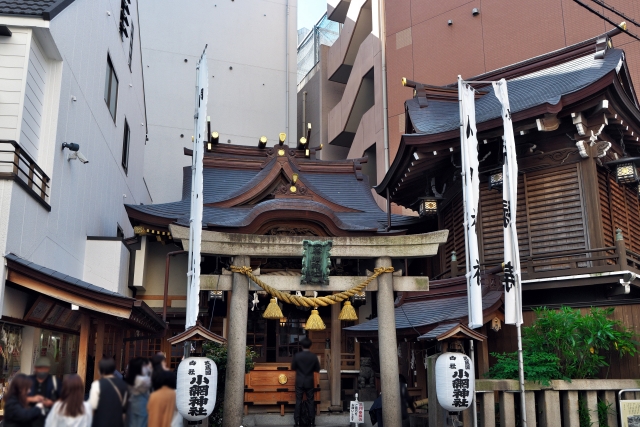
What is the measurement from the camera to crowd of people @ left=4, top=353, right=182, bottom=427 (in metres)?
7.18

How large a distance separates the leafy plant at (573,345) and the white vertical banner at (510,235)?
1035 mm

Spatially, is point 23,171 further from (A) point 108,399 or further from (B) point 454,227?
(B) point 454,227

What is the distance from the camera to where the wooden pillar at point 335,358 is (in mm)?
19250

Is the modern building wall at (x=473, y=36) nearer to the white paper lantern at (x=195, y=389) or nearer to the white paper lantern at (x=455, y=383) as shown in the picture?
the white paper lantern at (x=455, y=383)

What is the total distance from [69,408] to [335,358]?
13.3 meters

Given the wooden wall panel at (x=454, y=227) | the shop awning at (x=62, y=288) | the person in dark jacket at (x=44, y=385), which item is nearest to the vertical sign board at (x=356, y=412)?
the shop awning at (x=62, y=288)

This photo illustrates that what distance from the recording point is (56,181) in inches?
552

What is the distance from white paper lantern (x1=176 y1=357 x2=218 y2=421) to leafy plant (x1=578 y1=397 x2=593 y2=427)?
22.5ft

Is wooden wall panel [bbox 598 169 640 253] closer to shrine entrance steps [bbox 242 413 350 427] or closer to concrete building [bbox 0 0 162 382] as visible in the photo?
shrine entrance steps [bbox 242 413 350 427]

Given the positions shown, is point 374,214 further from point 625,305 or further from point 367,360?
point 625,305

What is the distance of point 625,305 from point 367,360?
7605 millimetres

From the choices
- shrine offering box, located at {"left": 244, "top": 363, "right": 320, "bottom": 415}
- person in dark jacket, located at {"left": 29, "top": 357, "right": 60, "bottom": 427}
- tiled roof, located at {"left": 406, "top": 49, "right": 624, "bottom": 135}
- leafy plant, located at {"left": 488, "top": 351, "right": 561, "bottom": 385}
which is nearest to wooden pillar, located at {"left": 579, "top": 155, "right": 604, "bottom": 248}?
tiled roof, located at {"left": 406, "top": 49, "right": 624, "bottom": 135}

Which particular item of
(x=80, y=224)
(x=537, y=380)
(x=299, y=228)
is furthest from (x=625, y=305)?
(x=80, y=224)

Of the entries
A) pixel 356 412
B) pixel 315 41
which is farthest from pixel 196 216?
pixel 315 41
